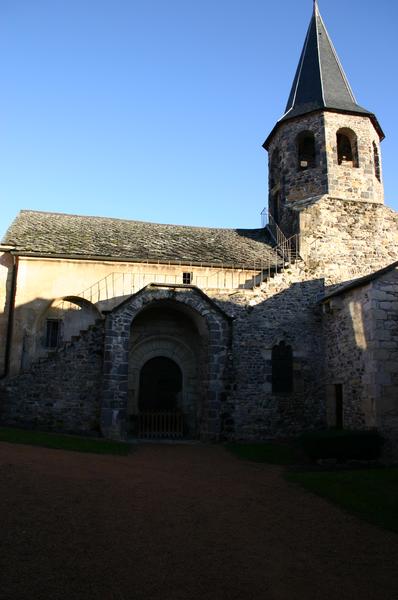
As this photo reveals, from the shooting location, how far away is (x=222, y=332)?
54.5ft

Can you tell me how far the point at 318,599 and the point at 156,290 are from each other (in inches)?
498

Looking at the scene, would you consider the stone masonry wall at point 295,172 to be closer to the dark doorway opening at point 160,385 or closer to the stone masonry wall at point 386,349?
the stone masonry wall at point 386,349

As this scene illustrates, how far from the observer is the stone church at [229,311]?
50.8ft

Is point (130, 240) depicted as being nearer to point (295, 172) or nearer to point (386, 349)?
point (295, 172)

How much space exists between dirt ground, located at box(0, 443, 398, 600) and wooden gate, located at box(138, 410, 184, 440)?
784 cm

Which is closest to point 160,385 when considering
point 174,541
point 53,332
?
point 53,332

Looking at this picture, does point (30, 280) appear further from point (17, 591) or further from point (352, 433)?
point (17, 591)

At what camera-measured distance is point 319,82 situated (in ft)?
75.2

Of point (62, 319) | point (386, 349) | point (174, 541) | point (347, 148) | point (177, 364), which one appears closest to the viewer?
point (174, 541)

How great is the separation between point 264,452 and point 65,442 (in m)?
5.77

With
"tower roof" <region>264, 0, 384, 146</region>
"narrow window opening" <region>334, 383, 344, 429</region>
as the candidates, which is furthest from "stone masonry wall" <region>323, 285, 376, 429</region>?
"tower roof" <region>264, 0, 384, 146</region>

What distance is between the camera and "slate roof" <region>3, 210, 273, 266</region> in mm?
19094

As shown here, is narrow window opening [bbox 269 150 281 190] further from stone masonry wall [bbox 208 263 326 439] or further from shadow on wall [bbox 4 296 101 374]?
shadow on wall [bbox 4 296 101 374]

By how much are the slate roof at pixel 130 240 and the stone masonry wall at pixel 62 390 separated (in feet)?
14.3
